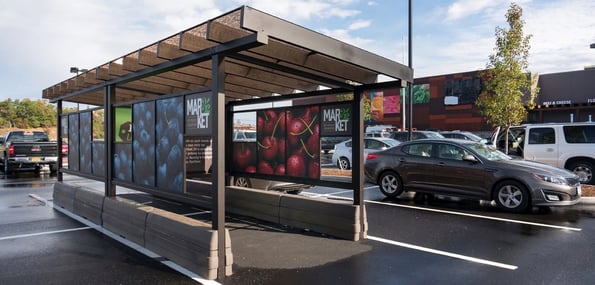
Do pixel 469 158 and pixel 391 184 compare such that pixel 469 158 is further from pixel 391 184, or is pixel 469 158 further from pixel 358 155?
pixel 358 155

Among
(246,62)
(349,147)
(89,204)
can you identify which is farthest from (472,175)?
(349,147)

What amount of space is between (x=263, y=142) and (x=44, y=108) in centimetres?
8219

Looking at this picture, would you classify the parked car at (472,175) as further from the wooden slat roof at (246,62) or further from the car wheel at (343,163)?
the car wheel at (343,163)

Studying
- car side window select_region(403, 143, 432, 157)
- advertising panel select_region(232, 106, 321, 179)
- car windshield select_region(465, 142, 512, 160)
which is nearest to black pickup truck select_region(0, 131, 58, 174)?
advertising panel select_region(232, 106, 321, 179)

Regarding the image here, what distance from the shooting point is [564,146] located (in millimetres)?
11672

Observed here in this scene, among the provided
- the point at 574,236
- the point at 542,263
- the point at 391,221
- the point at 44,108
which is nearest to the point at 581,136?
the point at 574,236

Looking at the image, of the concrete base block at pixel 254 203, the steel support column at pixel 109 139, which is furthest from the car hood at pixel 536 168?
the steel support column at pixel 109 139

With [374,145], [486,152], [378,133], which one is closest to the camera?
[486,152]

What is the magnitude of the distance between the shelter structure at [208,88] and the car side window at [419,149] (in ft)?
12.5

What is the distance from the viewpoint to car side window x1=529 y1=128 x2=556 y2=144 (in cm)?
1192

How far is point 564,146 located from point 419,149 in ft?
16.4

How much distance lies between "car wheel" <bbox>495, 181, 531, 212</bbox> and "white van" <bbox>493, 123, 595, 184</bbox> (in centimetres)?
457

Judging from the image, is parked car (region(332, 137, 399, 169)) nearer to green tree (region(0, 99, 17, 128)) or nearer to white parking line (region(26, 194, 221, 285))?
white parking line (region(26, 194, 221, 285))

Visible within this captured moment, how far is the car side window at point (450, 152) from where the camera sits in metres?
9.10
